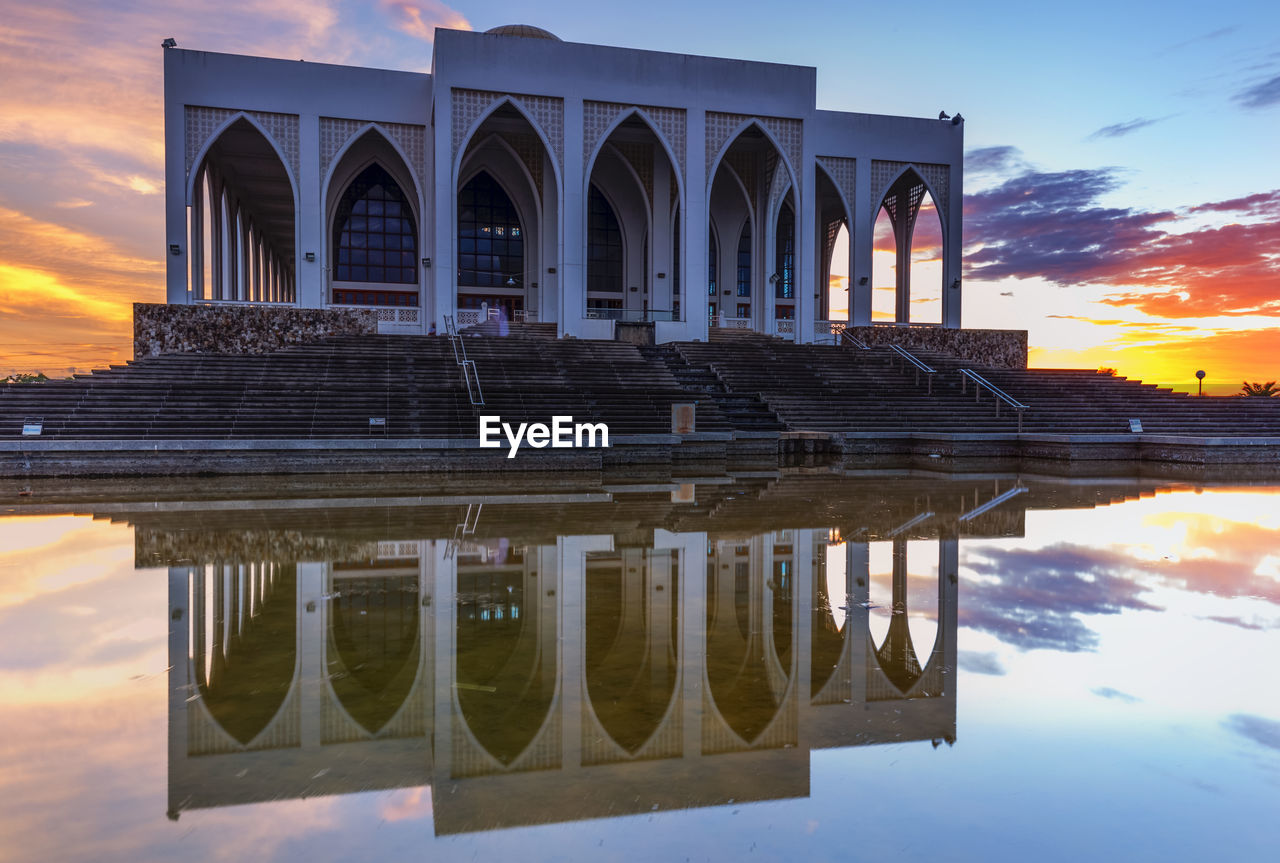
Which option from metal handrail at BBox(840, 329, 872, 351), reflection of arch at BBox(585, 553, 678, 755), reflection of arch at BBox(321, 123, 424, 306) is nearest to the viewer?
reflection of arch at BBox(585, 553, 678, 755)

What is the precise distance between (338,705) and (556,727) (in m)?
0.98

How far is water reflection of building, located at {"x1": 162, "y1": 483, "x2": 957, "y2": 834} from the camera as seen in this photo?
3.01 meters

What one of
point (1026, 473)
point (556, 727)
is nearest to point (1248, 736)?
point (556, 727)

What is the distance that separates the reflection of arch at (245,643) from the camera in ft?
11.7

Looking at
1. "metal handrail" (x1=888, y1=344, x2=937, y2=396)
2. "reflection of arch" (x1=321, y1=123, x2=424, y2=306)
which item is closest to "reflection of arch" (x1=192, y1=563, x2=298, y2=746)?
"metal handrail" (x1=888, y1=344, x2=937, y2=396)

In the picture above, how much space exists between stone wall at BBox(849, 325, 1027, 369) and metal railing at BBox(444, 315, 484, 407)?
14.6 metres

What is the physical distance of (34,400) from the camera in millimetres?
15336

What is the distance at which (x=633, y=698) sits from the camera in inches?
147

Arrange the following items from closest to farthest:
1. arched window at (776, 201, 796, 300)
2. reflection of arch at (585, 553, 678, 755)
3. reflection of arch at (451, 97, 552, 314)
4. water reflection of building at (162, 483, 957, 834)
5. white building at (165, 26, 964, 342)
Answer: water reflection of building at (162, 483, 957, 834)
reflection of arch at (585, 553, 678, 755)
white building at (165, 26, 964, 342)
reflection of arch at (451, 97, 552, 314)
arched window at (776, 201, 796, 300)

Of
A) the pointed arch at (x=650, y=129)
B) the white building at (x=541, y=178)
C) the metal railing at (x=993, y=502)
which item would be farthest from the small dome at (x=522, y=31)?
the metal railing at (x=993, y=502)

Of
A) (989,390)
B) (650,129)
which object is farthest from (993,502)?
(650,129)

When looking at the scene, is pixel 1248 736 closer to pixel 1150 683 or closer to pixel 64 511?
pixel 1150 683

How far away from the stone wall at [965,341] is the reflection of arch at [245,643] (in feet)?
86.6

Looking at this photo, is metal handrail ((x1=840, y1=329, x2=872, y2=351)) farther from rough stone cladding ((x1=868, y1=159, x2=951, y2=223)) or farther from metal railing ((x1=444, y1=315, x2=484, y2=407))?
metal railing ((x1=444, y1=315, x2=484, y2=407))
